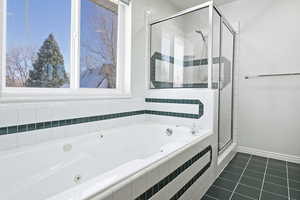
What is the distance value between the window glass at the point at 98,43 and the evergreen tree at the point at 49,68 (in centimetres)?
22

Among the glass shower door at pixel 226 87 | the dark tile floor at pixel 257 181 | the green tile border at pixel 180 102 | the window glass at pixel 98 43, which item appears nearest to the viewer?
the dark tile floor at pixel 257 181

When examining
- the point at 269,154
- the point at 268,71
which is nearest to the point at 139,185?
the point at 269,154

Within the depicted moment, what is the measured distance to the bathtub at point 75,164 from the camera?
2.75 ft

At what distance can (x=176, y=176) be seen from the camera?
46.8 inches

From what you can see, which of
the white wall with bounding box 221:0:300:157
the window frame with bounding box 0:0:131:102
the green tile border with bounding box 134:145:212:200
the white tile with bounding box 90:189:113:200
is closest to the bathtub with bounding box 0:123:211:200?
the white tile with bounding box 90:189:113:200

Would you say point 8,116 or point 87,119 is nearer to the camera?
point 8,116

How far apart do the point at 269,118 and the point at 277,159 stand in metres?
0.61

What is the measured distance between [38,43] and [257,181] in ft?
8.77

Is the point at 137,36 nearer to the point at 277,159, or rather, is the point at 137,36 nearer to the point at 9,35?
the point at 9,35

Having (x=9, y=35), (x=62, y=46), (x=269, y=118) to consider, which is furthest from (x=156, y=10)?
(x=269, y=118)

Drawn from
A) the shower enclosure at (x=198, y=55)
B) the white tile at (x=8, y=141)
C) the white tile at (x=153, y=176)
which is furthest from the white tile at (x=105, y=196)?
the shower enclosure at (x=198, y=55)

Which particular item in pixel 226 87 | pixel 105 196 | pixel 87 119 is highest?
pixel 226 87

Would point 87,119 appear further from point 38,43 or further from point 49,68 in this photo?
point 38,43

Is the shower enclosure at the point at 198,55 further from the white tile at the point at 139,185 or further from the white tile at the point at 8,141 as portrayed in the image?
the white tile at the point at 8,141
